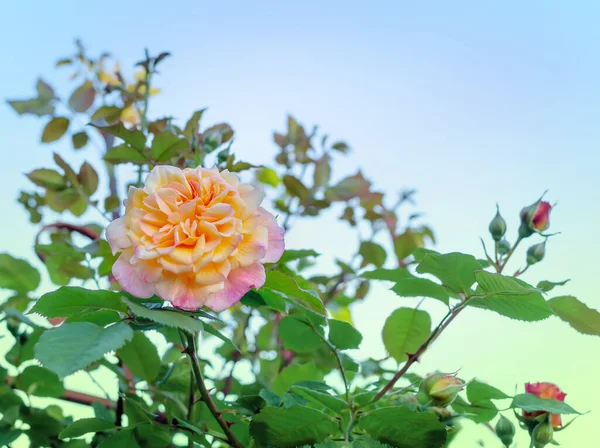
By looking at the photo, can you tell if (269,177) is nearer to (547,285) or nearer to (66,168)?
(66,168)

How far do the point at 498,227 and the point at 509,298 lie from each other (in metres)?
0.16

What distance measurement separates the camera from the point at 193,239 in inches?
20.0

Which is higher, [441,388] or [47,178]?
[47,178]

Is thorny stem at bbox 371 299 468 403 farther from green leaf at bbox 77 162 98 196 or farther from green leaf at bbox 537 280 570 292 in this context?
green leaf at bbox 77 162 98 196

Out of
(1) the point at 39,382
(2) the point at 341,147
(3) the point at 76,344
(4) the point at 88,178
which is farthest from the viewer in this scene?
(2) the point at 341,147

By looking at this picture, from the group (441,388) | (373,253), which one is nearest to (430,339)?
(441,388)

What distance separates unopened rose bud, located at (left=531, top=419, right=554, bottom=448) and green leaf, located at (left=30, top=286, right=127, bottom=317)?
0.47m

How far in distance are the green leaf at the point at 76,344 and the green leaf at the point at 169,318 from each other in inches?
0.9

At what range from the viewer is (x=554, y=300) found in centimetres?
66

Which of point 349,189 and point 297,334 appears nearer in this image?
point 297,334

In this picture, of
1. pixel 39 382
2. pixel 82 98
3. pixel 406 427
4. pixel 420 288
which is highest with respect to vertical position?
pixel 82 98

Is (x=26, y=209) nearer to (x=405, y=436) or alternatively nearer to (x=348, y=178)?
(x=348, y=178)

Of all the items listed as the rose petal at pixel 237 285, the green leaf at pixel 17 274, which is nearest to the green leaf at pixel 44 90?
the green leaf at pixel 17 274

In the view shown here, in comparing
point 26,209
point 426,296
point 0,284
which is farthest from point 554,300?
point 26,209
